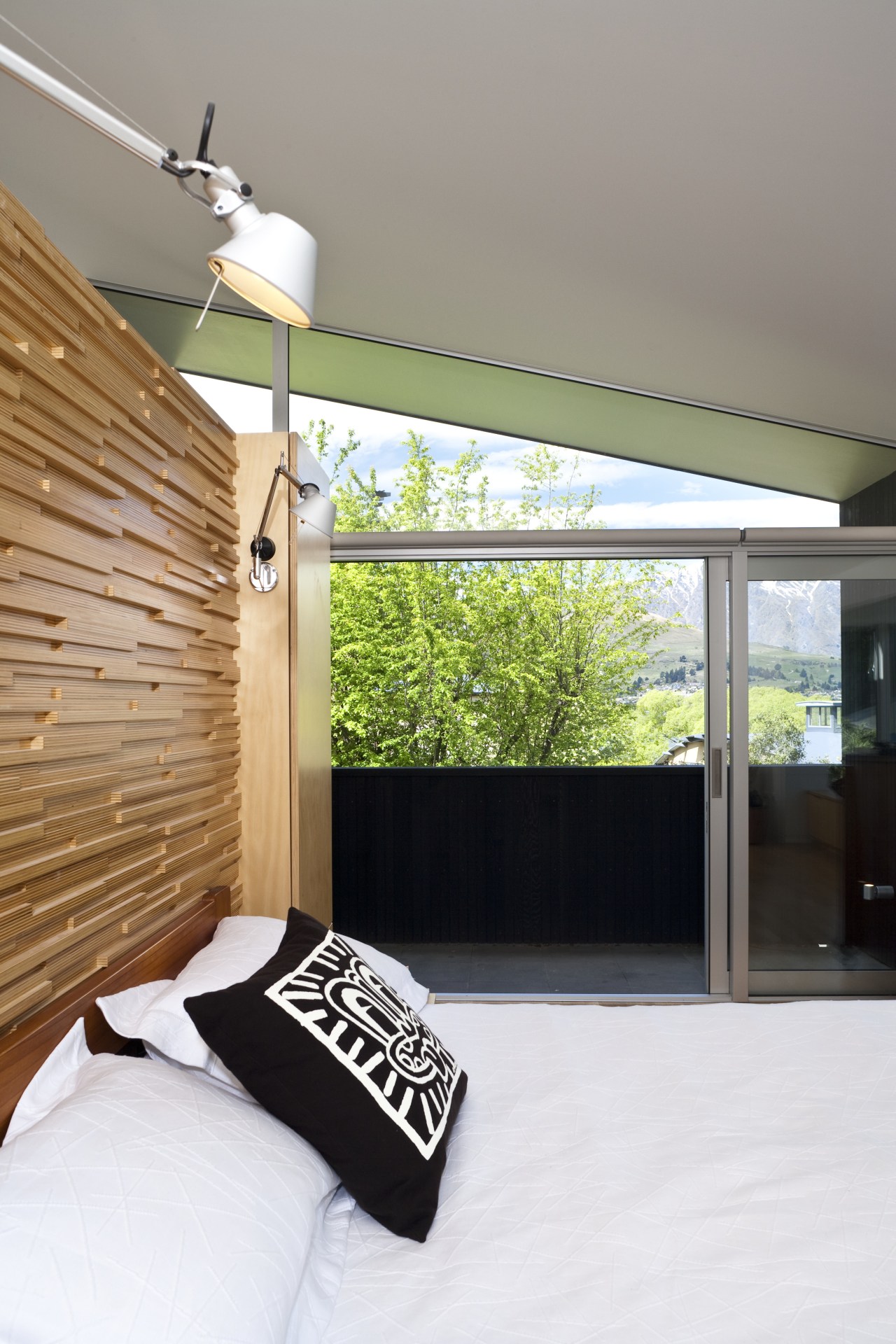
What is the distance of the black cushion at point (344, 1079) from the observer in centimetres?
133

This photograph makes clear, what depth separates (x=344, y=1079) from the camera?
1380mm

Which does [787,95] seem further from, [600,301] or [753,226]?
[600,301]

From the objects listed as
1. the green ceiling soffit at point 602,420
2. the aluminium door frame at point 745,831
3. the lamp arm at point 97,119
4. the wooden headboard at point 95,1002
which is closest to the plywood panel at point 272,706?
the wooden headboard at point 95,1002

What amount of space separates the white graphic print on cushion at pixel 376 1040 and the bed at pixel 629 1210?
120 millimetres

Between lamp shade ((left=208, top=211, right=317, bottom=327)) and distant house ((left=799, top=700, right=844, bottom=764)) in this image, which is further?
distant house ((left=799, top=700, right=844, bottom=764))

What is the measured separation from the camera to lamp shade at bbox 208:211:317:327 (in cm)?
115

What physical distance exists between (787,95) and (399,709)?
179 inches

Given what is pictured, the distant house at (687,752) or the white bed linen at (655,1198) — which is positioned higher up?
the distant house at (687,752)

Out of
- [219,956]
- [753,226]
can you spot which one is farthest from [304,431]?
[219,956]

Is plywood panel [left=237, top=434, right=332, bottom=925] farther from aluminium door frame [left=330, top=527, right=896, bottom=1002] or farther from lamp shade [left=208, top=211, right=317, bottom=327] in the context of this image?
lamp shade [left=208, top=211, right=317, bottom=327]

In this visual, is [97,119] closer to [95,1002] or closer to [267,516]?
[95,1002]

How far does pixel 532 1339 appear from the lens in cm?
109

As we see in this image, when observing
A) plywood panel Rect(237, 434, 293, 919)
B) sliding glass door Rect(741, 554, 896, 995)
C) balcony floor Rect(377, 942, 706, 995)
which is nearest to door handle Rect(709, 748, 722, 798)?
sliding glass door Rect(741, 554, 896, 995)

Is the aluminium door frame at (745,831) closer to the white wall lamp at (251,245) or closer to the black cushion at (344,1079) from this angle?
the black cushion at (344,1079)
